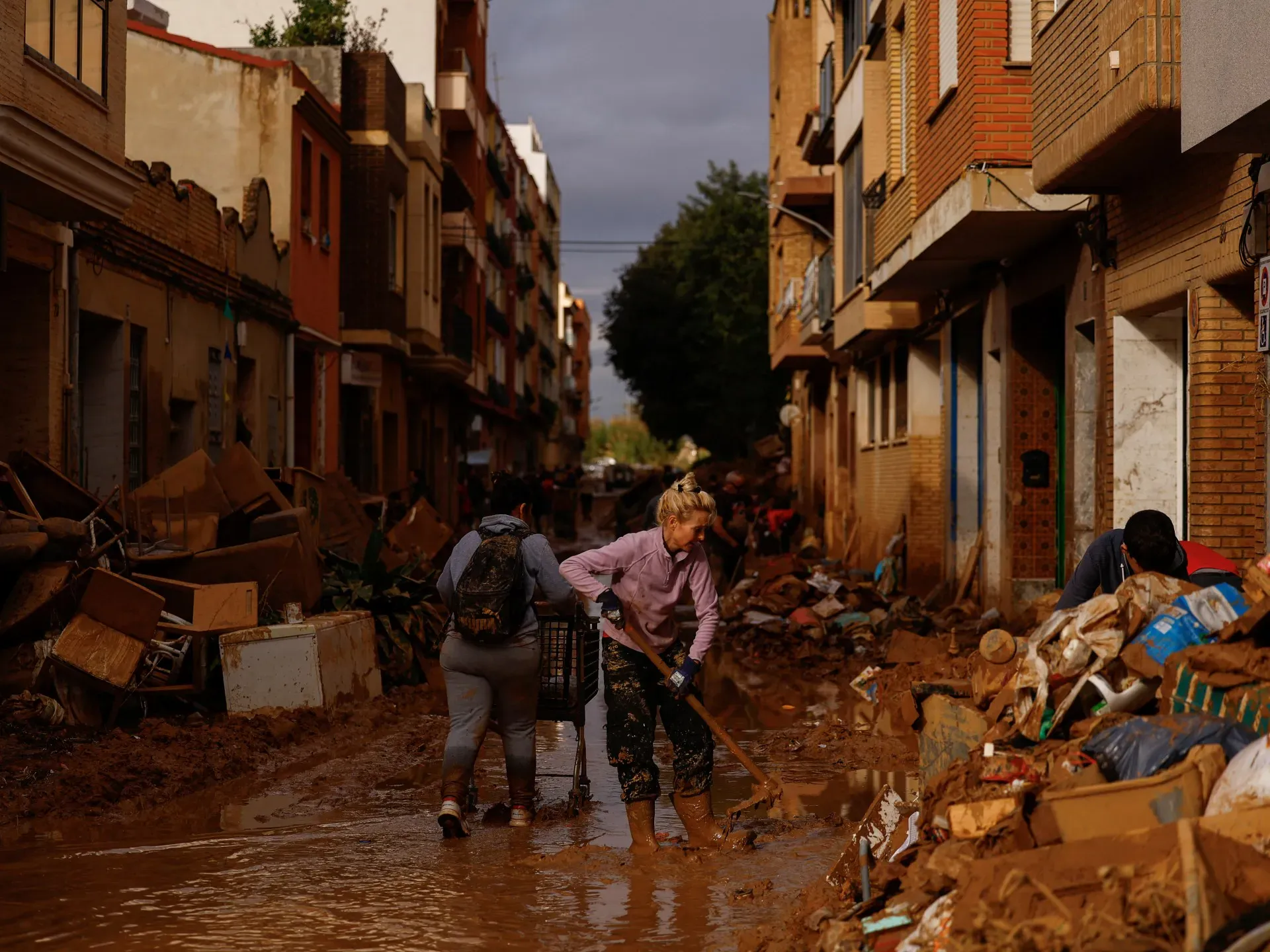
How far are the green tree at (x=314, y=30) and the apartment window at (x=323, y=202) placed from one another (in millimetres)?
4315

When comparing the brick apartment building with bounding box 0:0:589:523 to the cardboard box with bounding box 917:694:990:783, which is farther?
the brick apartment building with bounding box 0:0:589:523

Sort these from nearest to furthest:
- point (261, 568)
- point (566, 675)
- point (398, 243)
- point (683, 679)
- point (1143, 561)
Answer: point (1143, 561) < point (683, 679) < point (566, 675) < point (261, 568) < point (398, 243)

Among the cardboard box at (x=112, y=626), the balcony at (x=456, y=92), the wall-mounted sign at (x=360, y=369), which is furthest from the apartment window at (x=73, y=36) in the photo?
the balcony at (x=456, y=92)

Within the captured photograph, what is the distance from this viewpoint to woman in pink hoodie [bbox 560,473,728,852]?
734 centimetres

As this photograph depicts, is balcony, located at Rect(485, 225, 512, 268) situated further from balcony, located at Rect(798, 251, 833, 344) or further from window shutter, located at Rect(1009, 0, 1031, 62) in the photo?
window shutter, located at Rect(1009, 0, 1031, 62)

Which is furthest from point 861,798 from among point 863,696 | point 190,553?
point 190,553

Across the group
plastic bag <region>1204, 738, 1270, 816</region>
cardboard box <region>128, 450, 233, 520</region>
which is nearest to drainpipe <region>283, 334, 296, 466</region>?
cardboard box <region>128, 450, 233, 520</region>

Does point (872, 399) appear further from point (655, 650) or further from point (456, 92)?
point (655, 650)

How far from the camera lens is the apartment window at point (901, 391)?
23.6m

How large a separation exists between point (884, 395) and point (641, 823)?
18950 millimetres

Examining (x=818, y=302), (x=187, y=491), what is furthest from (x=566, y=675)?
(x=818, y=302)

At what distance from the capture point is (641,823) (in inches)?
289

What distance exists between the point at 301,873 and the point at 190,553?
4992 mm

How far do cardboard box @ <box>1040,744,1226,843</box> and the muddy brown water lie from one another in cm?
150
